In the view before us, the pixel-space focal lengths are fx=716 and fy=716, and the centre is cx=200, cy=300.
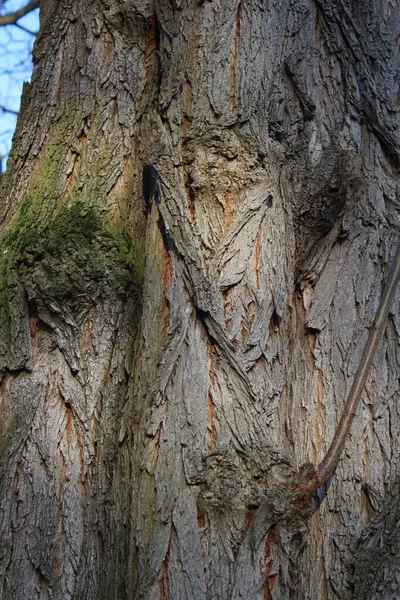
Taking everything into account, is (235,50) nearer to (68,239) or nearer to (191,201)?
(191,201)

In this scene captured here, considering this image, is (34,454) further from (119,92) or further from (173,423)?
(119,92)

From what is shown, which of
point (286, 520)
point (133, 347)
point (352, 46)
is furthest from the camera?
point (352, 46)

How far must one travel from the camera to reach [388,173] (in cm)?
217

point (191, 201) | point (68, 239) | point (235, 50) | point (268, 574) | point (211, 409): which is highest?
point (235, 50)

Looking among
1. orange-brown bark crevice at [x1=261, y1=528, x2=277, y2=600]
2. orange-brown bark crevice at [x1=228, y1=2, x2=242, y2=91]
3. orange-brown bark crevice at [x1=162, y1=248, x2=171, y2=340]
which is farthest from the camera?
orange-brown bark crevice at [x1=228, y1=2, x2=242, y2=91]

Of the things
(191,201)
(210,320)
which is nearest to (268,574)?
(210,320)

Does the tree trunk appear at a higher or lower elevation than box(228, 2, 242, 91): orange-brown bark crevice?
lower

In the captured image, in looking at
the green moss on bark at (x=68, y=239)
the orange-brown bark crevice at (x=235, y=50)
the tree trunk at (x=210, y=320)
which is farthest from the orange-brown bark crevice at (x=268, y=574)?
the orange-brown bark crevice at (x=235, y=50)

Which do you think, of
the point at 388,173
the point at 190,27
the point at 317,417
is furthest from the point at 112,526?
the point at 190,27

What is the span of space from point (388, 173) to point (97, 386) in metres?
1.07

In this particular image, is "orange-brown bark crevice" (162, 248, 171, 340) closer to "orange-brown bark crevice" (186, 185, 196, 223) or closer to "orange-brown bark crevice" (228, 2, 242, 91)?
"orange-brown bark crevice" (186, 185, 196, 223)

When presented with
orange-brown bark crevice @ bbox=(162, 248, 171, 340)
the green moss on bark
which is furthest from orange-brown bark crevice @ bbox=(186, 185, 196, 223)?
the green moss on bark

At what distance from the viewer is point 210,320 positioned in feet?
5.98

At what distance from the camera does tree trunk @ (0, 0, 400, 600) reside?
5.70 ft
